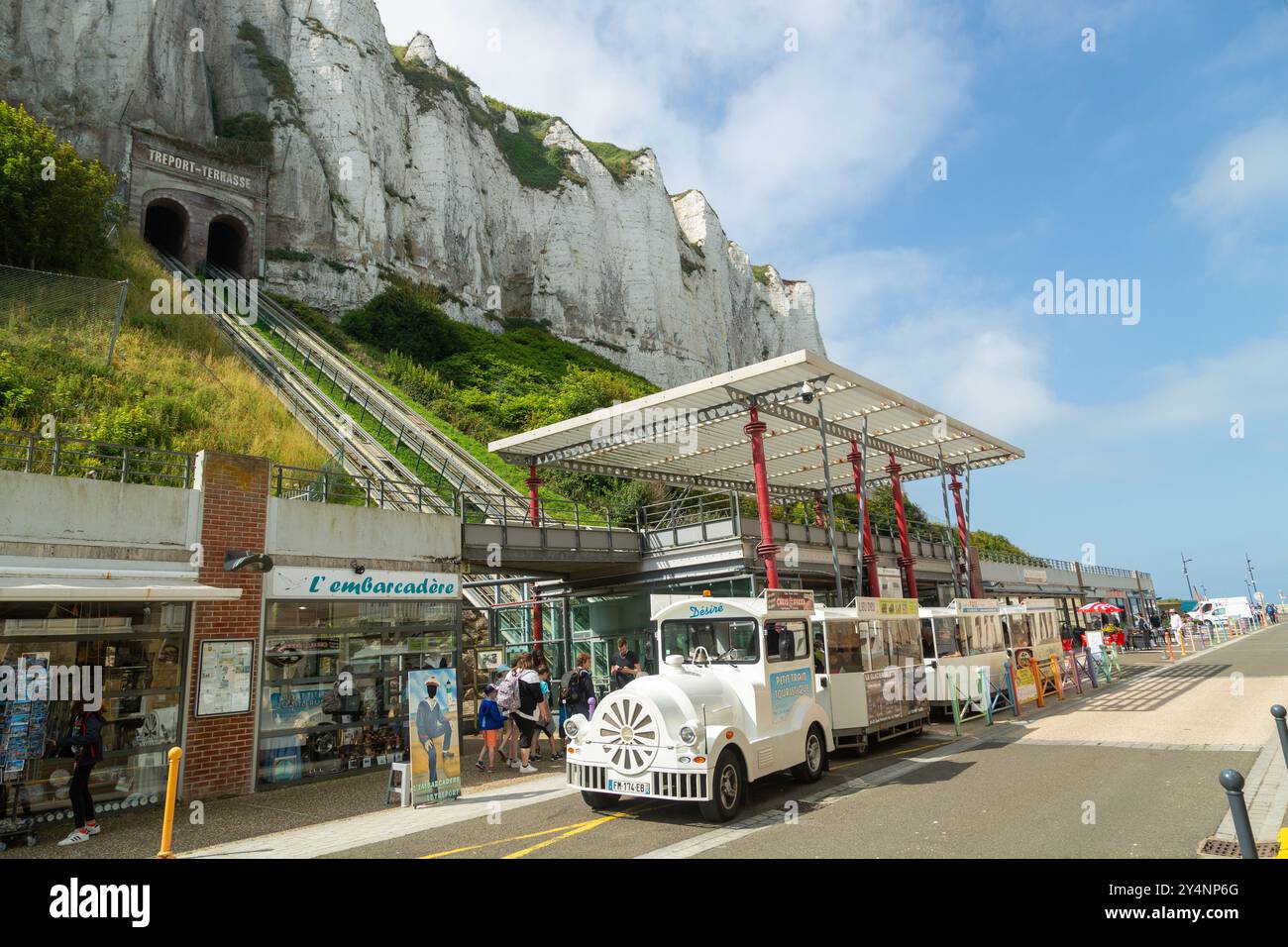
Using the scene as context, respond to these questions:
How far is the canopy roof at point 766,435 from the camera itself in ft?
59.7

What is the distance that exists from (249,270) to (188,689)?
44.0 meters

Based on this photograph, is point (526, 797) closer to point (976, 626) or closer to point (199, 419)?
point (976, 626)

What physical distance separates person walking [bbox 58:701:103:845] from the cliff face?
44820 mm

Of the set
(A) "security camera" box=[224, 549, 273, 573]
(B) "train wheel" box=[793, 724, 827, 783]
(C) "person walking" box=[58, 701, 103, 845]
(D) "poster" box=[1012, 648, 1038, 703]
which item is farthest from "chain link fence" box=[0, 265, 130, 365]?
(D) "poster" box=[1012, 648, 1038, 703]

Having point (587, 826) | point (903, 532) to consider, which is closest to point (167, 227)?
point (903, 532)

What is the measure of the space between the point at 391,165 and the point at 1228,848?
6393 cm

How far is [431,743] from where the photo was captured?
11062 millimetres

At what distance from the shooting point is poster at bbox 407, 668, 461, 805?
35.4 ft

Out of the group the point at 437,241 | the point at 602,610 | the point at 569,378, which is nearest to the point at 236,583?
the point at 602,610

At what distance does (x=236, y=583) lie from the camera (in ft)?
40.0

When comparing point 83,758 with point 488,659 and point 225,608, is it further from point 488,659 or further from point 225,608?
point 488,659

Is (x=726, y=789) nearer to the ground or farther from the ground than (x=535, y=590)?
nearer to the ground
